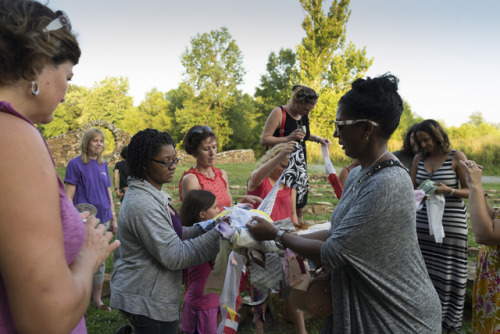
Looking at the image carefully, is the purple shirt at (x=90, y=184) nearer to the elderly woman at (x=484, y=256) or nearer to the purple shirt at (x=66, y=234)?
Answer: the purple shirt at (x=66, y=234)

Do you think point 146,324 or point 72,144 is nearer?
point 146,324

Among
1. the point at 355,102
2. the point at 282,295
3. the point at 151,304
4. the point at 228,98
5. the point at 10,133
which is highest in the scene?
the point at 228,98

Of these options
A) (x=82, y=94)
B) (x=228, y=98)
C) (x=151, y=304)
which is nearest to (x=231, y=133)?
(x=228, y=98)

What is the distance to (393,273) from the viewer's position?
1.71m

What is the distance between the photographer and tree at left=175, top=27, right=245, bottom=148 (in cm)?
4044

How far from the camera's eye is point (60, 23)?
3.65 feet

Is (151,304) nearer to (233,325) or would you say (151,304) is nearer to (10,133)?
(233,325)

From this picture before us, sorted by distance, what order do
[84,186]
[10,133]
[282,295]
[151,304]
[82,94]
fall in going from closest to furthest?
[10,133], [282,295], [151,304], [84,186], [82,94]

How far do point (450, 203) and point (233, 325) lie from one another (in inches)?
142

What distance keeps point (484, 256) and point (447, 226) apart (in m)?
1.64

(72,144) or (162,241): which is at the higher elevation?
(162,241)

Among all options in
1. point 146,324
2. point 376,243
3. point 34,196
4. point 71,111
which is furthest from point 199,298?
point 71,111

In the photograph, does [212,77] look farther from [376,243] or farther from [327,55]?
[376,243]

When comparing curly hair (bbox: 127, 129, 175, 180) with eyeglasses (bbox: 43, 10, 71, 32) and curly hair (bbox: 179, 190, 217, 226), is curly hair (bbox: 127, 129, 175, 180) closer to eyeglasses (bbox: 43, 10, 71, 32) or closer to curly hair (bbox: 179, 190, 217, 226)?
curly hair (bbox: 179, 190, 217, 226)
